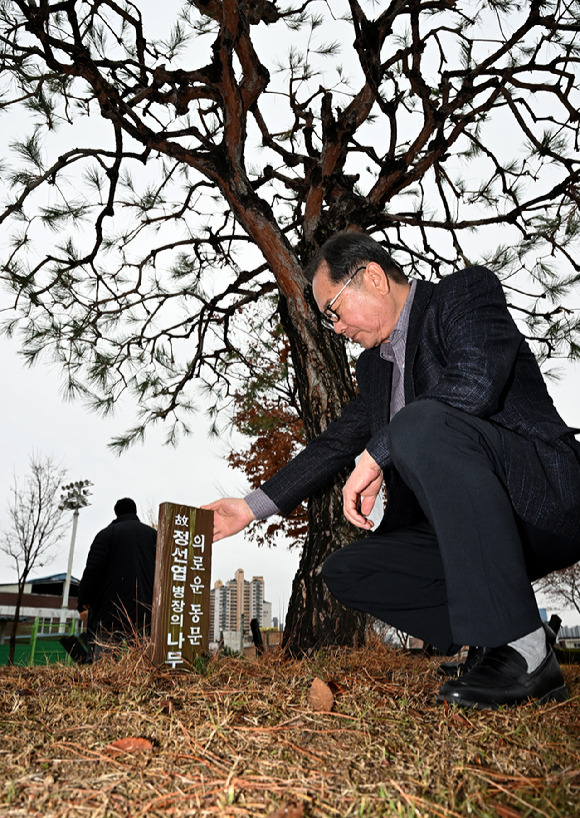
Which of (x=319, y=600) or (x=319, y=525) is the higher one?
(x=319, y=525)

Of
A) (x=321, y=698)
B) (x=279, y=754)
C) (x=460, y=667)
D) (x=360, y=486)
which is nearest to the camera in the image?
(x=279, y=754)

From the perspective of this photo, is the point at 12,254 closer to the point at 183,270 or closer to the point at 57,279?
the point at 57,279

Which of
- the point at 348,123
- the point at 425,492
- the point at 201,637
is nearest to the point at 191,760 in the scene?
the point at 425,492

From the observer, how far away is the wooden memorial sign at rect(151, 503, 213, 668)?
158 cm

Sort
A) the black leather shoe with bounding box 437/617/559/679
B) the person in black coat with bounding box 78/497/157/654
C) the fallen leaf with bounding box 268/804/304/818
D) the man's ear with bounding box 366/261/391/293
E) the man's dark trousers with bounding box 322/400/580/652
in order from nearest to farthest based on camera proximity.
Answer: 1. the fallen leaf with bounding box 268/804/304/818
2. the man's dark trousers with bounding box 322/400/580/652
3. the black leather shoe with bounding box 437/617/559/679
4. the man's ear with bounding box 366/261/391/293
5. the person in black coat with bounding box 78/497/157/654

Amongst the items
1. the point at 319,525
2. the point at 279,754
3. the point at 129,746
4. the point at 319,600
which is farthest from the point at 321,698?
the point at 319,525

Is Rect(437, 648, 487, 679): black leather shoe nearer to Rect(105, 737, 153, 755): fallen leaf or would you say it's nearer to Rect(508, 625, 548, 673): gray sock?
Rect(508, 625, 548, 673): gray sock

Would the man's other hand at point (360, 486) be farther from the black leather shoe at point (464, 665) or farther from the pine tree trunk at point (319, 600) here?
the pine tree trunk at point (319, 600)

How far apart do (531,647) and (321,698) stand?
425mm

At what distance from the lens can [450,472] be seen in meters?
1.08

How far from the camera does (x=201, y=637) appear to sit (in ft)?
5.52

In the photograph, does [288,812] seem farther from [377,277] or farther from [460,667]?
[377,277]

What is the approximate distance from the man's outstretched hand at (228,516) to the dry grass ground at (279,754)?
66 cm

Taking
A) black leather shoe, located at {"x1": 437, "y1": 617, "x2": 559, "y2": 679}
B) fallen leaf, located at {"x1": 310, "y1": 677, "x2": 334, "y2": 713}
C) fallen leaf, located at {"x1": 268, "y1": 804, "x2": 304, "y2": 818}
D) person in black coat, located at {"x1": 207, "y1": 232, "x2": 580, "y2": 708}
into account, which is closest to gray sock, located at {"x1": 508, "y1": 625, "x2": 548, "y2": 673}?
person in black coat, located at {"x1": 207, "y1": 232, "x2": 580, "y2": 708}
